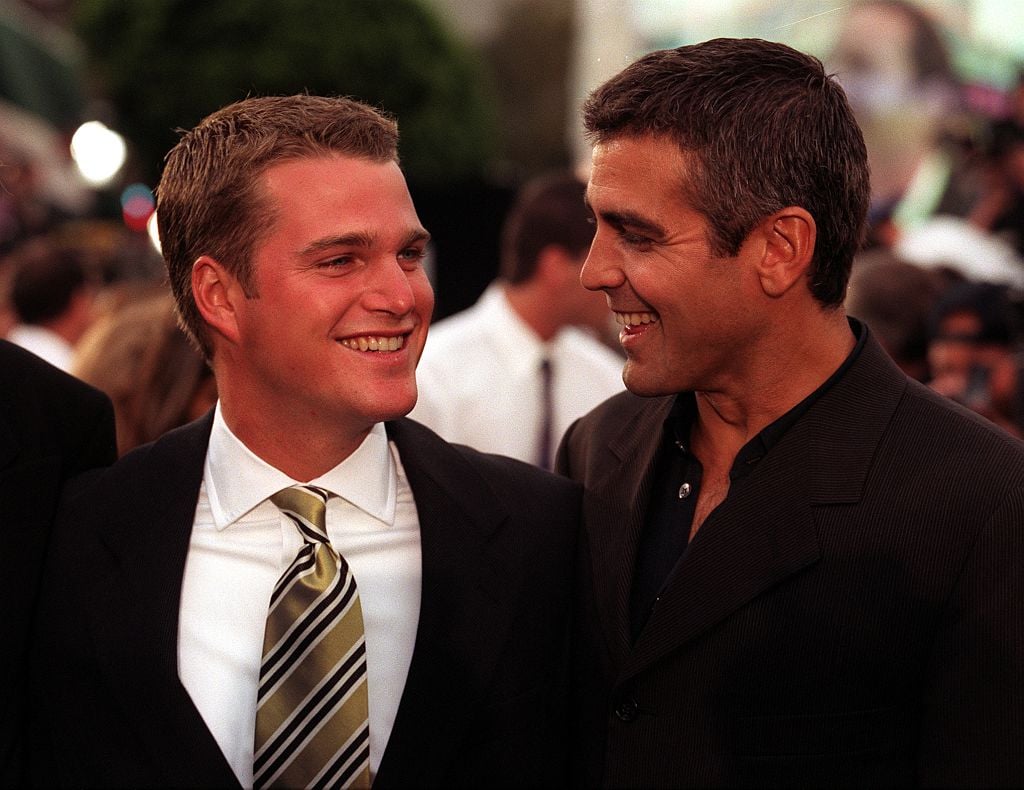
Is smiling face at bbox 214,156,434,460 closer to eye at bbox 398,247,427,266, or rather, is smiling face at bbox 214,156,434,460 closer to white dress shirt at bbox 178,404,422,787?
eye at bbox 398,247,427,266

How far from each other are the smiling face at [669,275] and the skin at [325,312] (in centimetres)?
45

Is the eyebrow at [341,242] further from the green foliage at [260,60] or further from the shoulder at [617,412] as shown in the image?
the green foliage at [260,60]

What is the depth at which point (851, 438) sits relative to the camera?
2654 mm

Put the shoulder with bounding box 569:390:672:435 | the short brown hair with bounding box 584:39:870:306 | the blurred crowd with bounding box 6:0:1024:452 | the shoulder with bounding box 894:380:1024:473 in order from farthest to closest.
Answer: the blurred crowd with bounding box 6:0:1024:452
the shoulder with bounding box 569:390:672:435
the short brown hair with bounding box 584:39:870:306
the shoulder with bounding box 894:380:1024:473

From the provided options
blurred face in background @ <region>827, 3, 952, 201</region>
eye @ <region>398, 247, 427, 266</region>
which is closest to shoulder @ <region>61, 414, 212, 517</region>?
eye @ <region>398, 247, 427, 266</region>

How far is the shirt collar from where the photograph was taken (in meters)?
2.87

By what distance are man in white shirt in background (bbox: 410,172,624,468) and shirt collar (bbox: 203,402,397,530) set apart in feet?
9.13

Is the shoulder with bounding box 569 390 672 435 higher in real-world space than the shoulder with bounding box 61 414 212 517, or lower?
higher

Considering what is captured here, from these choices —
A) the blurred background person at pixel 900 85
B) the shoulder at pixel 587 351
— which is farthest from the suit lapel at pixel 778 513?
the blurred background person at pixel 900 85

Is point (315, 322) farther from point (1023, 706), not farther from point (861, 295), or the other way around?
point (861, 295)

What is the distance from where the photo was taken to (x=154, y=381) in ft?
15.3

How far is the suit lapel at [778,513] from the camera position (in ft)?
8.53

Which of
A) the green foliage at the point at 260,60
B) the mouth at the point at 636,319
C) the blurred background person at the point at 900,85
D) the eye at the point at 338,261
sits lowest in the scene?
the mouth at the point at 636,319

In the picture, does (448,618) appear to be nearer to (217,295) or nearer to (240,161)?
(217,295)
